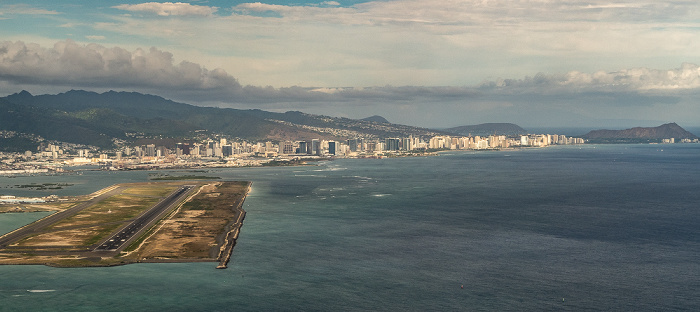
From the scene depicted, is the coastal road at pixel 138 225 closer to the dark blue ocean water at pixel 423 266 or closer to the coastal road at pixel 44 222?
the dark blue ocean water at pixel 423 266

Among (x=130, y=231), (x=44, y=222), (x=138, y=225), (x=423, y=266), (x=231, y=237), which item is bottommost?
(x=423, y=266)

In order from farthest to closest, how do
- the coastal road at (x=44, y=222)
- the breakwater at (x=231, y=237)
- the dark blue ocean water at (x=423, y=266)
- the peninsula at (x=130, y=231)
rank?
the coastal road at (x=44, y=222), the peninsula at (x=130, y=231), the breakwater at (x=231, y=237), the dark blue ocean water at (x=423, y=266)

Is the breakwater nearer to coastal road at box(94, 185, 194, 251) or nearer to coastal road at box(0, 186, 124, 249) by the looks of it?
coastal road at box(94, 185, 194, 251)

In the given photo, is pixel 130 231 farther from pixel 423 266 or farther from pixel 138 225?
pixel 423 266

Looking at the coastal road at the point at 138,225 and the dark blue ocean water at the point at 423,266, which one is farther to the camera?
the coastal road at the point at 138,225

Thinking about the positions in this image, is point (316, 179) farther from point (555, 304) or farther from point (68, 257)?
point (555, 304)

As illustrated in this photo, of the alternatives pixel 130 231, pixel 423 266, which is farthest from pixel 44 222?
pixel 423 266

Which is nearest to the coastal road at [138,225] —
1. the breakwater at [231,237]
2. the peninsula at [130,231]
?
the peninsula at [130,231]
